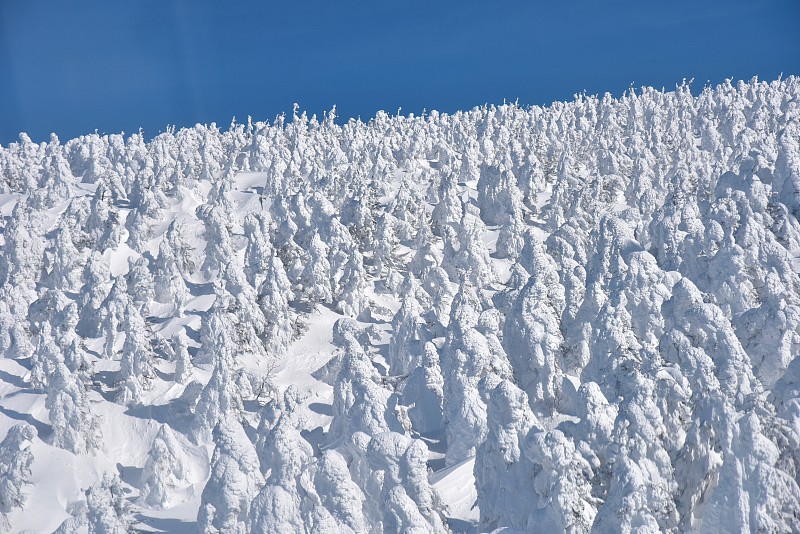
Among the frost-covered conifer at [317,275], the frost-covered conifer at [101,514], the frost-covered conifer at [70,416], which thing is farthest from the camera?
the frost-covered conifer at [317,275]

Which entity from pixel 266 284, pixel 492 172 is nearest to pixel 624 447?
pixel 266 284

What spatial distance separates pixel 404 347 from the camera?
5681cm

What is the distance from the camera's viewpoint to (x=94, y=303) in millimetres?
65688

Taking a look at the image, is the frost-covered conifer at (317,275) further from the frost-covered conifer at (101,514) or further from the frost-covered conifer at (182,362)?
the frost-covered conifer at (101,514)

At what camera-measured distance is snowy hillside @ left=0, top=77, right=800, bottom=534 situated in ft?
95.4

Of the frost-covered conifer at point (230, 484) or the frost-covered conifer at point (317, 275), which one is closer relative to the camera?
the frost-covered conifer at point (230, 484)

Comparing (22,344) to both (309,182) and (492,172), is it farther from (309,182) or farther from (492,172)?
(492,172)

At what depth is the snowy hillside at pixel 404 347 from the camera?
2908 centimetres

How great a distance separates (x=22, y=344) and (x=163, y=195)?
34.5 meters

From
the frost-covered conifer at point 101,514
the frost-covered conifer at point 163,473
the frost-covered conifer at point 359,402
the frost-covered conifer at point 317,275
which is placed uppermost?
the frost-covered conifer at point 317,275

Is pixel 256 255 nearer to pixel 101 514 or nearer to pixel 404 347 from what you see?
pixel 404 347

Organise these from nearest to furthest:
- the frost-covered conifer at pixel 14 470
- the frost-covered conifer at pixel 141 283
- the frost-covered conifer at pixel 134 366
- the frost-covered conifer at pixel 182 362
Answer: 1. the frost-covered conifer at pixel 14 470
2. the frost-covered conifer at pixel 134 366
3. the frost-covered conifer at pixel 182 362
4. the frost-covered conifer at pixel 141 283

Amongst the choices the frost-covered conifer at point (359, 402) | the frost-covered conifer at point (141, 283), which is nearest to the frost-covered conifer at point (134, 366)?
the frost-covered conifer at point (141, 283)

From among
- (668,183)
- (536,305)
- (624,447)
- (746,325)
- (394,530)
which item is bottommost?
(394,530)
